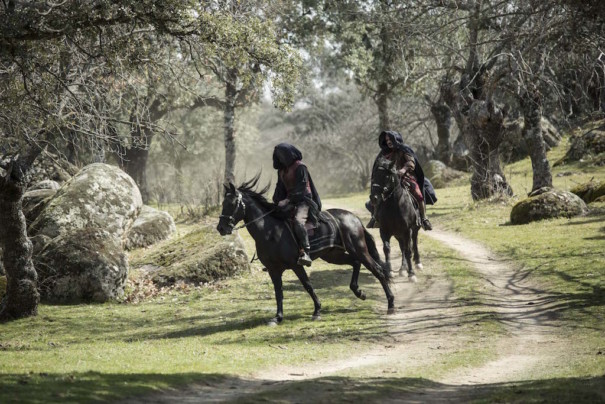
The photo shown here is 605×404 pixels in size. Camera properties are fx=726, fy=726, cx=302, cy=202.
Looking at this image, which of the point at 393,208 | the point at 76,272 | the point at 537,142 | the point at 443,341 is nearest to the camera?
the point at 443,341

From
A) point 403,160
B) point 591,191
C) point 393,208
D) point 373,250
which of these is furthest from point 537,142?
point 373,250

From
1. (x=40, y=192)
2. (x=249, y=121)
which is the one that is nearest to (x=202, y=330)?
(x=40, y=192)

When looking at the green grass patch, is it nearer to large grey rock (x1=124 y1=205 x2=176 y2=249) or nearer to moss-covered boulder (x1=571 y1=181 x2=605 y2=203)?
large grey rock (x1=124 y1=205 x2=176 y2=249)

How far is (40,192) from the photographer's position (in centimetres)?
2511

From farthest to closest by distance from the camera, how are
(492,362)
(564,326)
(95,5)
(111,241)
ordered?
(111,241) → (564,326) → (95,5) → (492,362)

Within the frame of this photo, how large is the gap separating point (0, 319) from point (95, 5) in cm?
835

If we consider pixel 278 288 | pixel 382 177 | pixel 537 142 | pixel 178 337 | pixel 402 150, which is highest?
pixel 537 142

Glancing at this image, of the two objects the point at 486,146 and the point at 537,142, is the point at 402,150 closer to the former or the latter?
the point at 537,142

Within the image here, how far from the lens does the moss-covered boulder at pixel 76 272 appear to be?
62.8 feet

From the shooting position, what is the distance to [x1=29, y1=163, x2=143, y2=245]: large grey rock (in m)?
21.5

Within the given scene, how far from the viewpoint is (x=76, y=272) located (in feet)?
63.1

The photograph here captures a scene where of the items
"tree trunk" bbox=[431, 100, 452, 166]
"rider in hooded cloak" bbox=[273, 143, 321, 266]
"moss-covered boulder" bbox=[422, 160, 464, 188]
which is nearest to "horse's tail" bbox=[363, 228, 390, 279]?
"rider in hooded cloak" bbox=[273, 143, 321, 266]

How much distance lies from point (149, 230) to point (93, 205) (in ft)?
13.7

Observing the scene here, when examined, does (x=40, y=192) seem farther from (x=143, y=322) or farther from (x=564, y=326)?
(x=564, y=326)
